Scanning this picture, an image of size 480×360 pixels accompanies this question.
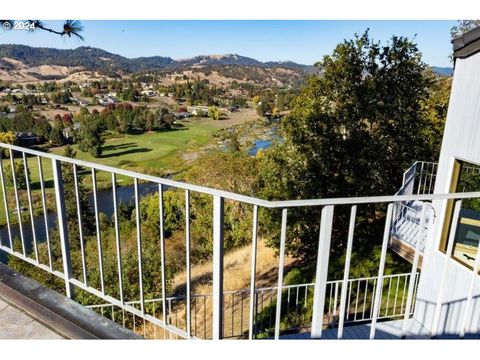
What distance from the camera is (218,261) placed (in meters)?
1.39

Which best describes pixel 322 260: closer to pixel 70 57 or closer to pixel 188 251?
pixel 188 251

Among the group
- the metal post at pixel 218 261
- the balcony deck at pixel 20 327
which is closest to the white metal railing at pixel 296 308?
the balcony deck at pixel 20 327

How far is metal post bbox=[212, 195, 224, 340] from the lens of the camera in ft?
4.45

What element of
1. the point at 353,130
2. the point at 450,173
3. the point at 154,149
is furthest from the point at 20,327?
the point at 154,149

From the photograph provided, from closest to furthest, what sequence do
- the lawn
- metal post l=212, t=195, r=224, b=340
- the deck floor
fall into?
metal post l=212, t=195, r=224, b=340 < the deck floor < the lawn

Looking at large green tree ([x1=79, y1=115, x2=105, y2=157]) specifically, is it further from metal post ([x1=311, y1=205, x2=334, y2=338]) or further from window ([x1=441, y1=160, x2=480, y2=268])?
metal post ([x1=311, y1=205, x2=334, y2=338])

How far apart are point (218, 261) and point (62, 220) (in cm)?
110

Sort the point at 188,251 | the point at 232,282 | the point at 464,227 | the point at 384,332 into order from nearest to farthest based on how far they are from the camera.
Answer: the point at 188,251, the point at 384,332, the point at 464,227, the point at 232,282

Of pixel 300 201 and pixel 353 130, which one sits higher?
pixel 300 201

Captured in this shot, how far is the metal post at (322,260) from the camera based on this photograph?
1283mm

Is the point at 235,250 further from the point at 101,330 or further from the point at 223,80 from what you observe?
the point at 223,80

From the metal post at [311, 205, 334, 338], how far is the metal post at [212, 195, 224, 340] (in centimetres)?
38

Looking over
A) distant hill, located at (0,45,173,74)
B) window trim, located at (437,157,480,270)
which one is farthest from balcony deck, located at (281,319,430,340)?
distant hill, located at (0,45,173,74)

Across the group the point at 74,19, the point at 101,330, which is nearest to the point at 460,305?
the point at 101,330
